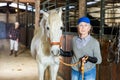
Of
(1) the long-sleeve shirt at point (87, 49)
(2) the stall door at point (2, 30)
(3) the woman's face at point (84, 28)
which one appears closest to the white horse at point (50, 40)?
(1) the long-sleeve shirt at point (87, 49)

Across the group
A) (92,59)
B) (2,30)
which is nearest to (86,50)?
(92,59)

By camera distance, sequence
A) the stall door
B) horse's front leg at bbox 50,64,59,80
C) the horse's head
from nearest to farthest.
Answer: the horse's head < horse's front leg at bbox 50,64,59,80 < the stall door

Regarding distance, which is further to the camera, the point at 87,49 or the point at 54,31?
the point at 54,31

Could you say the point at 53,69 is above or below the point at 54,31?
below

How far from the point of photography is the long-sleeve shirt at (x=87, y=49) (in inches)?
96.8

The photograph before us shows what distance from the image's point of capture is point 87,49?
248 centimetres

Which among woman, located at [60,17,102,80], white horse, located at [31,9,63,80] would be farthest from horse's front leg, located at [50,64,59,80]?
woman, located at [60,17,102,80]

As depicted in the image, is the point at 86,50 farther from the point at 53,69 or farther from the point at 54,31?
the point at 53,69

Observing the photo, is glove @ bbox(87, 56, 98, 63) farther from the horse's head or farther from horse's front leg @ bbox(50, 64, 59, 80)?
horse's front leg @ bbox(50, 64, 59, 80)

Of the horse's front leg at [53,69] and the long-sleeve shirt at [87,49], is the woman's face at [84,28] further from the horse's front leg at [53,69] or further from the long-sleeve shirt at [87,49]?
the horse's front leg at [53,69]

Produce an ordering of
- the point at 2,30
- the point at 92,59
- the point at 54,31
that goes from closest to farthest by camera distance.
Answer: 1. the point at 92,59
2. the point at 54,31
3. the point at 2,30

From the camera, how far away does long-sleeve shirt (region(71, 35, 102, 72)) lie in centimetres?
246

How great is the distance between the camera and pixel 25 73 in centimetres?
625

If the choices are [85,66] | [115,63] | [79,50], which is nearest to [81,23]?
[79,50]
